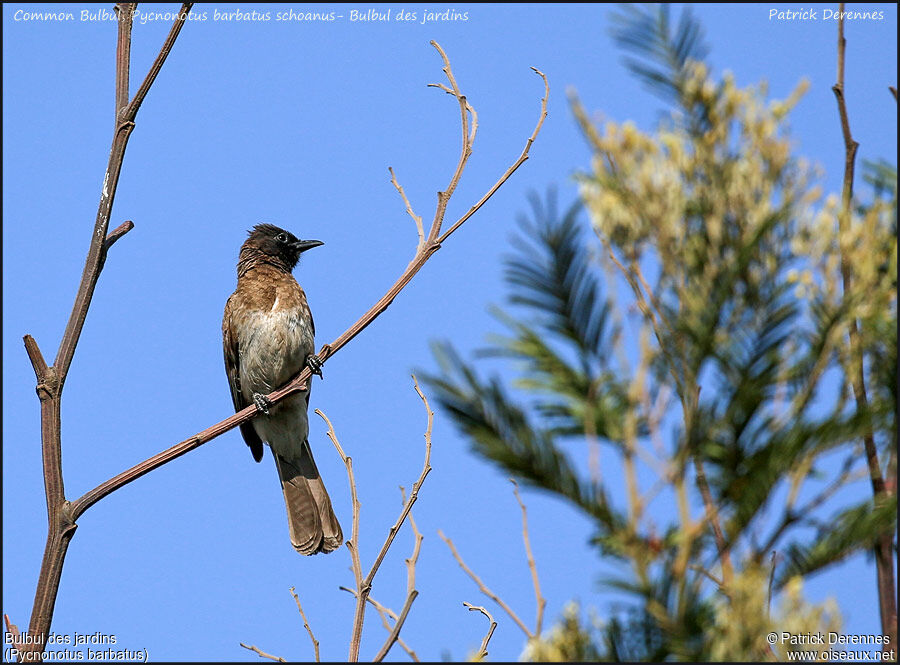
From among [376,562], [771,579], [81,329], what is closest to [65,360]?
[81,329]

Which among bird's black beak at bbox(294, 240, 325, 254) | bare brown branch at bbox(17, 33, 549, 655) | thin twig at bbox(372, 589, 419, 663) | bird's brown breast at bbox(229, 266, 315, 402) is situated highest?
bird's black beak at bbox(294, 240, 325, 254)

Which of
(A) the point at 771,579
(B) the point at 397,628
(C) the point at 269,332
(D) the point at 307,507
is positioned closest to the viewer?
(A) the point at 771,579

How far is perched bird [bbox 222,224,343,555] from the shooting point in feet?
23.5

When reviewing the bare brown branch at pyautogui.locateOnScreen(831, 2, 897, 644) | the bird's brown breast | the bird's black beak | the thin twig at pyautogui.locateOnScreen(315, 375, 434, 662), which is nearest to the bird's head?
the bird's black beak

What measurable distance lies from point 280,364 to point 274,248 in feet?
4.26

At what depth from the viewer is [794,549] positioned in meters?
1.56

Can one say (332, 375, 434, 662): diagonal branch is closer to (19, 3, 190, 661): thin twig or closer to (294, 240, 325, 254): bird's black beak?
(19, 3, 190, 661): thin twig

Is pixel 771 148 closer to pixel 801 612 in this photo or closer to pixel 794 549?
pixel 794 549

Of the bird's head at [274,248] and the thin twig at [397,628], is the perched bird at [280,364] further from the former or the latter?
the thin twig at [397,628]

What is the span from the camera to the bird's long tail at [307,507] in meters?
7.16

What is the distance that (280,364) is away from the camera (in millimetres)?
7195

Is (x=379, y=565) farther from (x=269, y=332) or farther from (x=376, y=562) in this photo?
(x=269, y=332)

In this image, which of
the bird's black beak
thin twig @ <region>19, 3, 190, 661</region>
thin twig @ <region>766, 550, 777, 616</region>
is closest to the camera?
thin twig @ <region>766, 550, 777, 616</region>

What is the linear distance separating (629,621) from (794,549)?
311 mm
